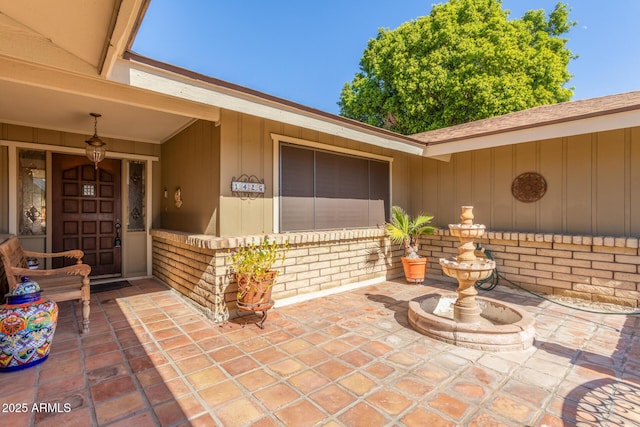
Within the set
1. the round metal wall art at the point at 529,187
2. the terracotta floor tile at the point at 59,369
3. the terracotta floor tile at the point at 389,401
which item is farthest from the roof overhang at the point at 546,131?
the terracotta floor tile at the point at 59,369

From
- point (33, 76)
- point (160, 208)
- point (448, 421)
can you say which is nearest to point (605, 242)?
point (448, 421)

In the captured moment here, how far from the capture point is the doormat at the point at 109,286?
4.57 meters

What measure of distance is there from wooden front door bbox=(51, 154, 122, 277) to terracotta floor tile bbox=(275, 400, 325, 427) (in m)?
4.77

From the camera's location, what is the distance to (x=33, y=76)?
251cm

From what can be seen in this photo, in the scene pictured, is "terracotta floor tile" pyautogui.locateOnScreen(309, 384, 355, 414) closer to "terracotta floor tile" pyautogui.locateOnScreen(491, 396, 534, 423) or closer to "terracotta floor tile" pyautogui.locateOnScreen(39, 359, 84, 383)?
"terracotta floor tile" pyautogui.locateOnScreen(491, 396, 534, 423)

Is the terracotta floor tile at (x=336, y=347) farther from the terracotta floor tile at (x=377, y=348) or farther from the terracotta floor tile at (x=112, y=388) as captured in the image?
the terracotta floor tile at (x=112, y=388)

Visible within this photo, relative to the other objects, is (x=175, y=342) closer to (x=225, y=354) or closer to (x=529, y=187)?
(x=225, y=354)

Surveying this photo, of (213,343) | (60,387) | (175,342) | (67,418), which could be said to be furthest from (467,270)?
(60,387)

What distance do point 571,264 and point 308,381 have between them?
4.30 meters

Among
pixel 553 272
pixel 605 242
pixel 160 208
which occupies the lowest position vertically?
pixel 553 272

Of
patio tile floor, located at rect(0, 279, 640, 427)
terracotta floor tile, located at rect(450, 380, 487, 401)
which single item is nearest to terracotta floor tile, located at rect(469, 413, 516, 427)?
patio tile floor, located at rect(0, 279, 640, 427)

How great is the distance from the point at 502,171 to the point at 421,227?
1626 millimetres

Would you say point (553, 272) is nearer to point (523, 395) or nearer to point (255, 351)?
point (523, 395)

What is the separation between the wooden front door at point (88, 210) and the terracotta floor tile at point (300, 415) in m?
4.77
